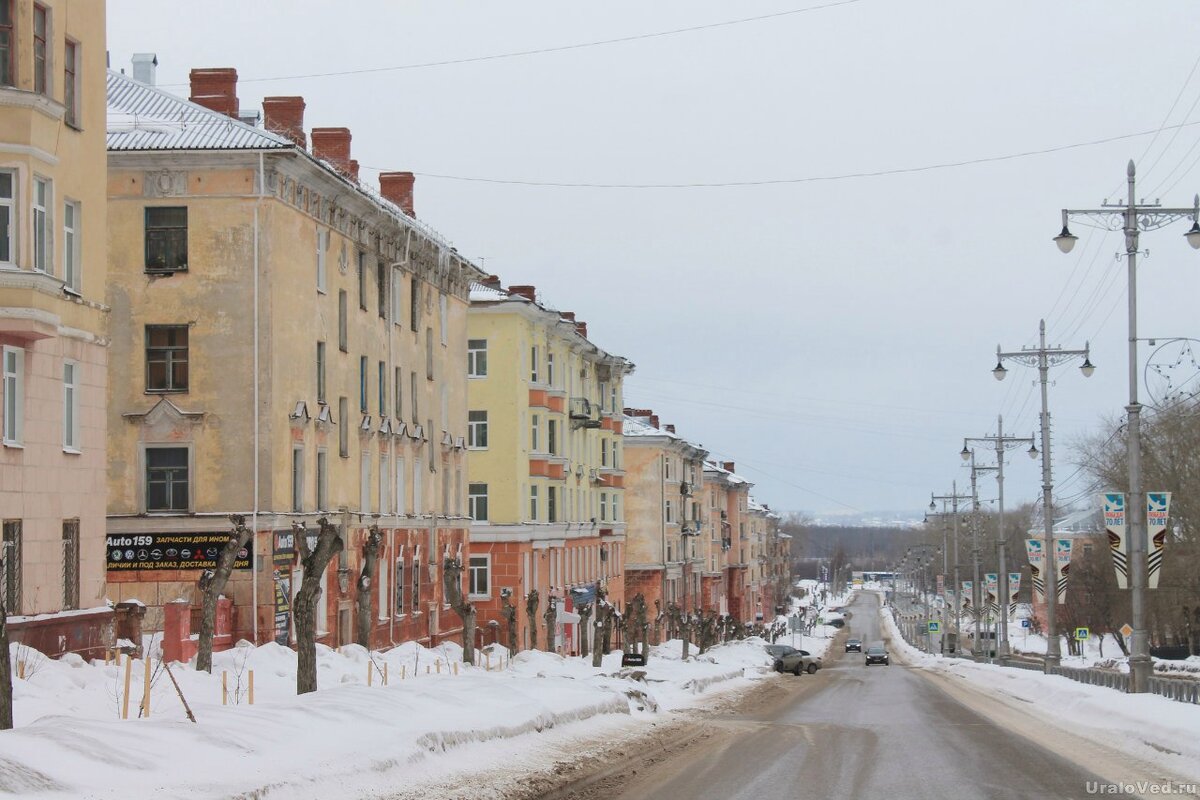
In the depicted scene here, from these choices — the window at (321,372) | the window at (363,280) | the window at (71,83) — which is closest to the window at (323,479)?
the window at (321,372)

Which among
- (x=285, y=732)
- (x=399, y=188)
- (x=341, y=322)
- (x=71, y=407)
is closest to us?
(x=285, y=732)

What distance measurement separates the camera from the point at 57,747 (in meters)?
12.1

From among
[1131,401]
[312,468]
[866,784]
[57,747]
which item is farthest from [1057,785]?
[312,468]

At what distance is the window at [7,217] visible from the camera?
2466 cm

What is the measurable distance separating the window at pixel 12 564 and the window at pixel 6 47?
725 cm

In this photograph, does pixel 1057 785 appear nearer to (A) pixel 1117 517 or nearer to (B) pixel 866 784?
(B) pixel 866 784

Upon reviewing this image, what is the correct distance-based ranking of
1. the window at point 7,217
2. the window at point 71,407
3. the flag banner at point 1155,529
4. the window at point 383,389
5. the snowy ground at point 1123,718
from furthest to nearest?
1. the window at point 383,389
2. the flag banner at point 1155,529
3. the window at point 71,407
4. the window at point 7,217
5. the snowy ground at point 1123,718

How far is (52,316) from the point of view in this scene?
25.3 metres

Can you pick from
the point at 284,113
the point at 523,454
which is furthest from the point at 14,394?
the point at 523,454

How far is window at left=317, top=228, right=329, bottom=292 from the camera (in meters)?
40.4

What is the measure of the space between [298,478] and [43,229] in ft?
46.1

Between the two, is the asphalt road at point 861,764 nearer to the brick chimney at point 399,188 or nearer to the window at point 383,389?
the window at point 383,389

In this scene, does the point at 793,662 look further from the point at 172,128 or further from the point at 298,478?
the point at 172,128

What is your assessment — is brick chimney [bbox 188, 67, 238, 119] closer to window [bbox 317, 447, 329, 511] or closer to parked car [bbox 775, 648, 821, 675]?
window [bbox 317, 447, 329, 511]
